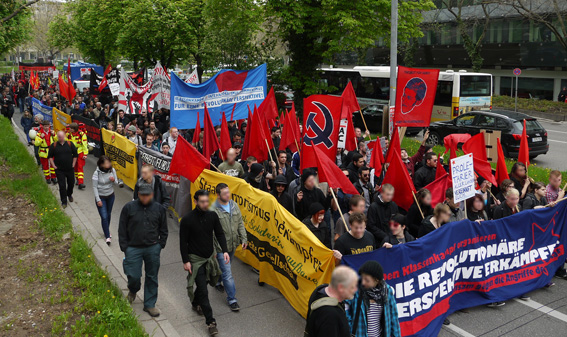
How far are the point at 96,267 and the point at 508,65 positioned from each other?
40.3m

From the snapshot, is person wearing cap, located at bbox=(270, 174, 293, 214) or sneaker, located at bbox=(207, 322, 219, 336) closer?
sneaker, located at bbox=(207, 322, 219, 336)

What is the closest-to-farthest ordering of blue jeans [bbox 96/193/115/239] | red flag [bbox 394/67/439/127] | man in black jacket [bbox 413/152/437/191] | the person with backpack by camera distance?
the person with backpack
blue jeans [bbox 96/193/115/239]
man in black jacket [bbox 413/152/437/191]
red flag [bbox 394/67/439/127]

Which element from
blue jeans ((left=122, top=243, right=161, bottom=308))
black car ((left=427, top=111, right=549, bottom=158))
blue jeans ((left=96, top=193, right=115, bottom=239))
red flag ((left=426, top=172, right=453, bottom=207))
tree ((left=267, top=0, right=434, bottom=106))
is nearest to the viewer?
blue jeans ((left=122, top=243, right=161, bottom=308))

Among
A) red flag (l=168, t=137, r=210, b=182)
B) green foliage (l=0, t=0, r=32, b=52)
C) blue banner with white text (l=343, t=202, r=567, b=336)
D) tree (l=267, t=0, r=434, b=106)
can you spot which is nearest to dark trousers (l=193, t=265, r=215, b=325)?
blue banner with white text (l=343, t=202, r=567, b=336)

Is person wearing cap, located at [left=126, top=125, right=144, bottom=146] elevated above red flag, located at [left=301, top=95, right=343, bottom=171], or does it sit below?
below

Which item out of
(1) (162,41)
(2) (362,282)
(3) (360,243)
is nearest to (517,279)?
(3) (360,243)

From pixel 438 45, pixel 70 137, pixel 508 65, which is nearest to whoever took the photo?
pixel 70 137

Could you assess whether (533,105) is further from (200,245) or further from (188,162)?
(200,245)

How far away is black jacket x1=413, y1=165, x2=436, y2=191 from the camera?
991 cm

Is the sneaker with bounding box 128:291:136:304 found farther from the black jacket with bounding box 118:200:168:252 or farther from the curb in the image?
the black jacket with bounding box 118:200:168:252

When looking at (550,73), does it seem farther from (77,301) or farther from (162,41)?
(77,301)

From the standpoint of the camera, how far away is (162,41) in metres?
28.1

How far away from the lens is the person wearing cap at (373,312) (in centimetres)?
487

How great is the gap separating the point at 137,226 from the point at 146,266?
56cm
